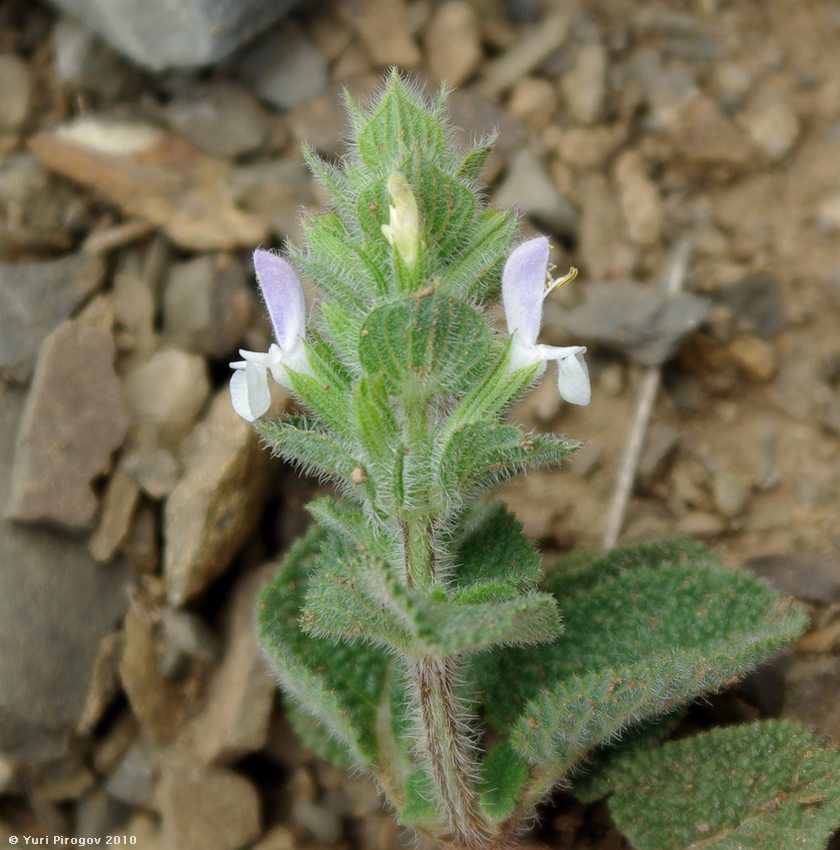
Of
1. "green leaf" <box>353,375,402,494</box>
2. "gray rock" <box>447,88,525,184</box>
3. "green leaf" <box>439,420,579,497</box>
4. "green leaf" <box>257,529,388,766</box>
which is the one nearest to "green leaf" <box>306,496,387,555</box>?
"green leaf" <box>353,375,402,494</box>

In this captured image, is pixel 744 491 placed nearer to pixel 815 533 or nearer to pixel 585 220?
pixel 815 533

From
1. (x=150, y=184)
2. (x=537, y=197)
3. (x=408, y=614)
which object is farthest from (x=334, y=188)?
(x=537, y=197)

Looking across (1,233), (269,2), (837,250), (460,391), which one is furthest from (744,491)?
(1,233)

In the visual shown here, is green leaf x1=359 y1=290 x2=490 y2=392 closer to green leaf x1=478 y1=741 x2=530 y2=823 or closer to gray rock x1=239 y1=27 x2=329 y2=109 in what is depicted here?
green leaf x1=478 y1=741 x2=530 y2=823

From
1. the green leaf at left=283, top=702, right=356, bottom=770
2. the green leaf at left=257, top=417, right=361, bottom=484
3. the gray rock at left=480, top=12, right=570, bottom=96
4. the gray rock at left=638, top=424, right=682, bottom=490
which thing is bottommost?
the green leaf at left=283, top=702, right=356, bottom=770

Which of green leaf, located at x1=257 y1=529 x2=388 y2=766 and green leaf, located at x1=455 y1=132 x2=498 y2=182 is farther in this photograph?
green leaf, located at x1=257 y1=529 x2=388 y2=766

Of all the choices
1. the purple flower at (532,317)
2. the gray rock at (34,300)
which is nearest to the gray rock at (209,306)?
the gray rock at (34,300)
